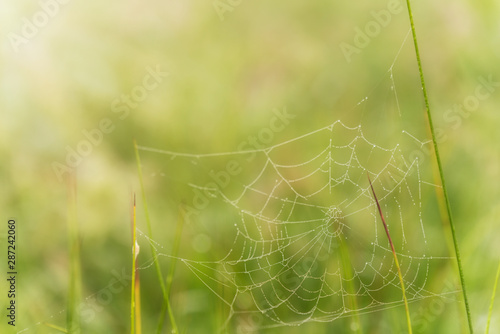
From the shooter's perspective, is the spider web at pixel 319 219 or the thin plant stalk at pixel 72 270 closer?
the thin plant stalk at pixel 72 270

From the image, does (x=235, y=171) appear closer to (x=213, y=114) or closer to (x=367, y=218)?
(x=213, y=114)

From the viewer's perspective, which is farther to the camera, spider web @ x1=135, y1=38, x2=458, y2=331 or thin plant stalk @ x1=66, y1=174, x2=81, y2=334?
spider web @ x1=135, y1=38, x2=458, y2=331

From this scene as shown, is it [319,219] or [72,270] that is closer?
[72,270]

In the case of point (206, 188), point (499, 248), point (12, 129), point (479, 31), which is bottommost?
point (499, 248)

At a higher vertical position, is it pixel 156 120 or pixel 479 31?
pixel 479 31

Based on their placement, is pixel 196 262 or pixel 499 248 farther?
pixel 499 248

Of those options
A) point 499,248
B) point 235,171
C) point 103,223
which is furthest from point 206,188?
point 499,248
